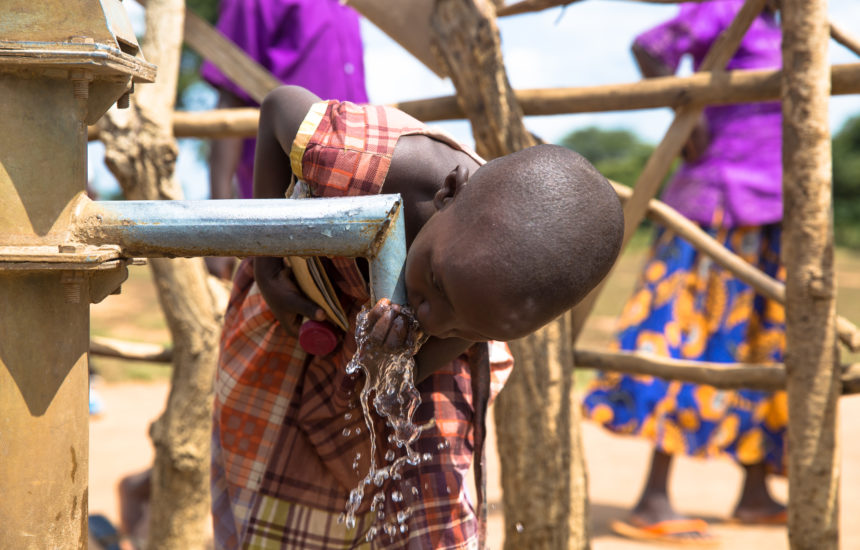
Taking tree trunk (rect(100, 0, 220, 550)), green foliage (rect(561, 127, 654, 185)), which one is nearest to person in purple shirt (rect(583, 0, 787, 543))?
tree trunk (rect(100, 0, 220, 550))

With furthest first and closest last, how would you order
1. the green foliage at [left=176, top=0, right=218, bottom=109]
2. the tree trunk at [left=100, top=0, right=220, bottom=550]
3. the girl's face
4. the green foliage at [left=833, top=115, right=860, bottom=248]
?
the green foliage at [left=833, top=115, right=860, bottom=248] < the green foliage at [left=176, top=0, right=218, bottom=109] < the tree trunk at [left=100, top=0, right=220, bottom=550] < the girl's face

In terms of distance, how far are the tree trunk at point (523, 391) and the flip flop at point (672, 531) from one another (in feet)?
4.06

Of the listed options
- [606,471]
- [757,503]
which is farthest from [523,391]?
[606,471]

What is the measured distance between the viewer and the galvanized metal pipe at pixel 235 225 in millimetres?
993

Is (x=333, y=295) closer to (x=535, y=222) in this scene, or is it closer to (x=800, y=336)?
(x=535, y=222)

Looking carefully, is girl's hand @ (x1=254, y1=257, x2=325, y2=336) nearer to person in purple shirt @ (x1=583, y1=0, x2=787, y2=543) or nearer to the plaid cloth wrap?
the plaid cloth wrap

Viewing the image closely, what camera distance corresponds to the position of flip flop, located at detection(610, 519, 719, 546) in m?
3.45

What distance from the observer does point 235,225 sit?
0.99 meters

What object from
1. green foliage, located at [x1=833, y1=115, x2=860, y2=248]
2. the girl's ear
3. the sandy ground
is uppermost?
green foliage, located at [x1=833, y1=115, x2=860, y2=248]

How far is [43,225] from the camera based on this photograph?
977 mm

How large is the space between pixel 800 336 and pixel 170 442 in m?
1.70

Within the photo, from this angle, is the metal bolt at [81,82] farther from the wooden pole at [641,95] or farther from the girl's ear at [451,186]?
the wooden pole at [641,95]

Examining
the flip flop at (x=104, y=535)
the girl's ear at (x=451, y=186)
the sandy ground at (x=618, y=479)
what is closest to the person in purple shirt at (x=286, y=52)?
the flip flop at (x=104, y=535)

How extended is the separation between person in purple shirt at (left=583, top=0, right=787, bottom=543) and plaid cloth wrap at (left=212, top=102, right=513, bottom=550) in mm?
1849
